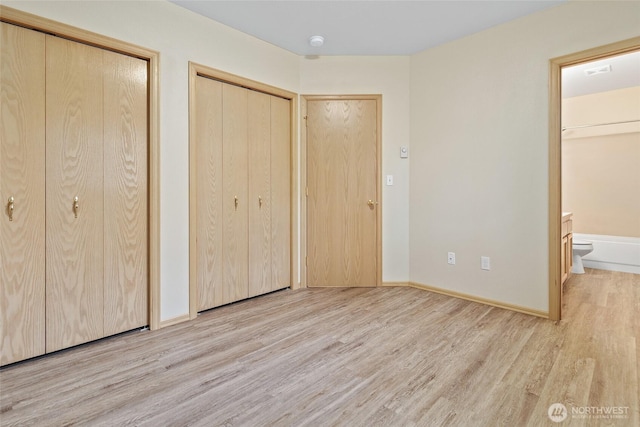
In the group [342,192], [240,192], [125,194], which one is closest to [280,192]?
[240,192]

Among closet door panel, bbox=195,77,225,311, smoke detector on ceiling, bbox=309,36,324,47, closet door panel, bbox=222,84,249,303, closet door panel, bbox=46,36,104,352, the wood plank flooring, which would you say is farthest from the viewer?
smoke detector on ceiling, bbox=309,36,324,47

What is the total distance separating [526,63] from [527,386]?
2.46m

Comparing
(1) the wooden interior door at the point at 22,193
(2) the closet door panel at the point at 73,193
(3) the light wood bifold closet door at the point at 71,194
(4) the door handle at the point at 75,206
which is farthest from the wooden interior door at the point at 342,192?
(1) the wooden interior door at the point at 22,193

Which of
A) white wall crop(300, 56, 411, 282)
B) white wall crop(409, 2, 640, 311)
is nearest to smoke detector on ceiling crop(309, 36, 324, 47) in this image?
white wall crop(300, 56, 411, 282)

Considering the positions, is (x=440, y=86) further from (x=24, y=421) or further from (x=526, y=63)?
(x=24, y=421)

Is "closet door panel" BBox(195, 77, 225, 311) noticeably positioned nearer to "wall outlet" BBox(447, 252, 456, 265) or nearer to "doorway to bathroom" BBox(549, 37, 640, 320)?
"wall outlet" BBox(447, 252, 456, 265)

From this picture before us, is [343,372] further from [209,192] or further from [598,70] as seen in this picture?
[598,70]

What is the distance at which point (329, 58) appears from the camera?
3.40 metres

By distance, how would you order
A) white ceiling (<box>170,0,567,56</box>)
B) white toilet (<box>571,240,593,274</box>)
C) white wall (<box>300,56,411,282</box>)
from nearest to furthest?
white ceiling (<box>170,0,567,56</box>) → white wall (<box>300,56,411,282</box>) → white toilet (<box>571,240,593,274</box>)

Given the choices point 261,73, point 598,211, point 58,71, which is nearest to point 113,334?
point 58,71

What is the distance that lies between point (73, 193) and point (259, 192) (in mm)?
1458

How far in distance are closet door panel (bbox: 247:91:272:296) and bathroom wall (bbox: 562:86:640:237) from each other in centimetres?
441

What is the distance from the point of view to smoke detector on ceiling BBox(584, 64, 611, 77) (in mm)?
3461

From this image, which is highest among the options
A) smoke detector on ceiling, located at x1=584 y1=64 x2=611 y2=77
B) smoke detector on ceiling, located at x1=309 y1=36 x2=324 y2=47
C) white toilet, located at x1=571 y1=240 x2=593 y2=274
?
smoke detector on ceiling, located at x1=309 y1=36 x2=324 y2=47
